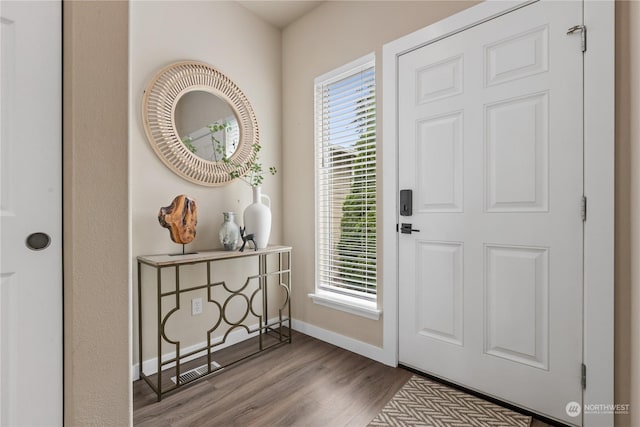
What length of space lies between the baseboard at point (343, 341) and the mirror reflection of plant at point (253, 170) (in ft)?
4.16

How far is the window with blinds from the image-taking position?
2197mm

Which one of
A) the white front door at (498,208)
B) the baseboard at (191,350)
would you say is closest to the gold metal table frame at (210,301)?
the baseboard at (191,350)

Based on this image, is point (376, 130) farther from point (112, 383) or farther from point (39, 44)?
point (112, 383)

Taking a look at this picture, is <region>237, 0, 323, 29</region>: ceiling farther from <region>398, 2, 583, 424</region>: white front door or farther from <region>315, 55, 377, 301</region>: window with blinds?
<region>398, 2, 583, 424</region>: white front door

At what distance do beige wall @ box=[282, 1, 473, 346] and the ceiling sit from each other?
0.06 m

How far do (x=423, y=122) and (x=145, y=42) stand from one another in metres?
1.85

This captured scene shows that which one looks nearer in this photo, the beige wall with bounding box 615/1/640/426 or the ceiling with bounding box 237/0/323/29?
the beige wall with bounding box 615/1/640/426

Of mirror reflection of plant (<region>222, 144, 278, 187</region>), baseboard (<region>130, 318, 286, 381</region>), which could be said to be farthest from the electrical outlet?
mirror reflection of plant (<region>222, 144, 278, 187</region>)

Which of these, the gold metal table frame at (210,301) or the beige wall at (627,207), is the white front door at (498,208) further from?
the gold metal table frame at (210,301)

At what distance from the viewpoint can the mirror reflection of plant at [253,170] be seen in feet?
7.57

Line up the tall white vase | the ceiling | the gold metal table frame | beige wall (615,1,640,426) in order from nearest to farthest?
beige wall (615,1,640,426)
the gold metal table frame
the tall white vase
the ceiling

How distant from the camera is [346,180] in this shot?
7.75 ft

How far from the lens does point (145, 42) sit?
194 centimetres

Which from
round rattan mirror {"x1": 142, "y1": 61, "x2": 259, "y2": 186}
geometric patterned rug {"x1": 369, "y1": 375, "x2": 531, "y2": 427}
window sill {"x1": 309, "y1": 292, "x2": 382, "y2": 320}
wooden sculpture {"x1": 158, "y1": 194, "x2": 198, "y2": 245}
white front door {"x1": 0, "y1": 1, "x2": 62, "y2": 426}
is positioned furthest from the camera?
window sill {"x1": 309, "y1": 292, "x2": 382, "y2": 320}
